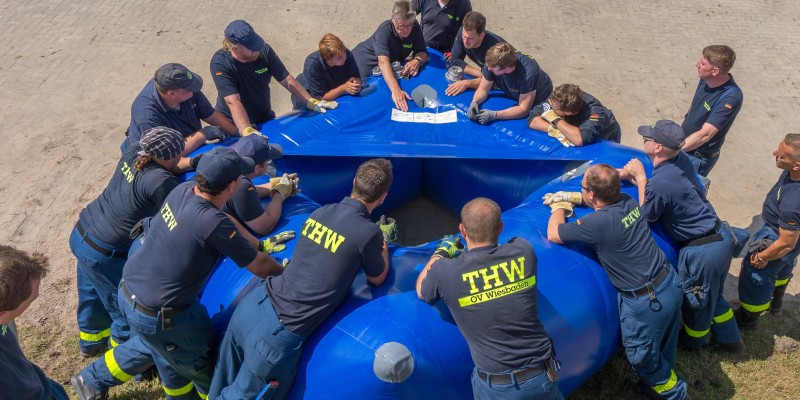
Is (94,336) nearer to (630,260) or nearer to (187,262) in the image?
(187,262)

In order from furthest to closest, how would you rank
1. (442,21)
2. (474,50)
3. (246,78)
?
(442,21) < (474,50) < (246,78)

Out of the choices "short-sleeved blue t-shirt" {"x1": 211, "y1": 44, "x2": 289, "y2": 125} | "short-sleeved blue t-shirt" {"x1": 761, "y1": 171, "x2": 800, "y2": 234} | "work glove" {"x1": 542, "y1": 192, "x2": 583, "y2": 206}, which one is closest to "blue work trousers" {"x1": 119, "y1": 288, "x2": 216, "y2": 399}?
"short-sleeved blue t-shirt" {"x1": 211, "y1": 44, "x2": 289, "y2": 125}

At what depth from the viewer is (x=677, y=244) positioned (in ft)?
14.6

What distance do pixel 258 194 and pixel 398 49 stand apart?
2663 millimetres

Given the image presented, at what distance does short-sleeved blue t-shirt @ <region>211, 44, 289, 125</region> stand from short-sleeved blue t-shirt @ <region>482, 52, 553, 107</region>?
1917 millimetres

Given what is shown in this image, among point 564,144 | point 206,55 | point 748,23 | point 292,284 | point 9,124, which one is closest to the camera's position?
point 292,284

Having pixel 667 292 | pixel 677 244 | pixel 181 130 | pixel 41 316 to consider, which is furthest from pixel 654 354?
pixel 41 316

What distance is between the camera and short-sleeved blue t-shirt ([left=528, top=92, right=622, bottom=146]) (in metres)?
5.06

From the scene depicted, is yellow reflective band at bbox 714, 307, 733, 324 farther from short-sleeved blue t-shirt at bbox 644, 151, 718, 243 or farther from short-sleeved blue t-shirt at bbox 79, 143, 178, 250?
short-sleeved blue t-shirt at bbox 79, 143, 178, 250

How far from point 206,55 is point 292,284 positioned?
6685 millimetres

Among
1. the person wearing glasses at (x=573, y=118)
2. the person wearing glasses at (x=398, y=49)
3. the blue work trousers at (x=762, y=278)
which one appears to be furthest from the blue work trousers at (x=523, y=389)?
the person wearing glasses at (x=398, y=49)

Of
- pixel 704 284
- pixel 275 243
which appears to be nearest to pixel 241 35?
pixel 275 243

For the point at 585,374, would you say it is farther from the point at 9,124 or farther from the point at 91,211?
the point at 9,124

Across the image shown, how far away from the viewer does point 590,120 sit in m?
5.11
